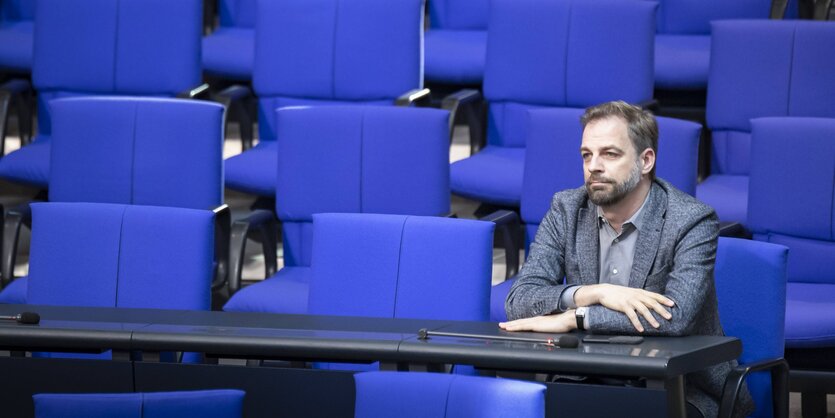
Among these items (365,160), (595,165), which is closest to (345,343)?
(595,165)

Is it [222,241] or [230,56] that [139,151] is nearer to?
[222,241]

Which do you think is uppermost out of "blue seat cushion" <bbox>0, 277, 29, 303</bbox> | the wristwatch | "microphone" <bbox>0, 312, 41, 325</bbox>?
the wristwatch

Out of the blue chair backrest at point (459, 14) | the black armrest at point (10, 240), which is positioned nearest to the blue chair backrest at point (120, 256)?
the black armrest at point (10, 240)

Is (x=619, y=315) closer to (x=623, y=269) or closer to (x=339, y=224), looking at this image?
(x=623, y=269)

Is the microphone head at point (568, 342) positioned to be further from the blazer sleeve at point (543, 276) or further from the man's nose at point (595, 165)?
the man's nose at point (595, 165)

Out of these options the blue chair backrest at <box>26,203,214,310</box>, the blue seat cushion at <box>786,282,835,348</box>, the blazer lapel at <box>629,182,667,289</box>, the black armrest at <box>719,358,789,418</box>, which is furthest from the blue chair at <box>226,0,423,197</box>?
the black armrest at <box>719,358,789,418</box>

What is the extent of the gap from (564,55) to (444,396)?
1762mm

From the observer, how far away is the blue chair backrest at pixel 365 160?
8.37 ft

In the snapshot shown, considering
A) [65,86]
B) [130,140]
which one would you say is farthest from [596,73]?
[65,86]

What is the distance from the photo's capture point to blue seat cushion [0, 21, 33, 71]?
3588 millimetres

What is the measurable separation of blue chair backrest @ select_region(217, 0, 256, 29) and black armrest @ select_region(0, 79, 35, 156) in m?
0.72

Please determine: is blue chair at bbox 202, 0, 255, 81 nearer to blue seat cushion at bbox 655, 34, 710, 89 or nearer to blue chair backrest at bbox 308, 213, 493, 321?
blue seat cushion at bbox 655, 34, 710, 89

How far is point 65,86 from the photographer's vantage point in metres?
3.30

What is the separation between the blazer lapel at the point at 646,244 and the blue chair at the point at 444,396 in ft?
1.60
